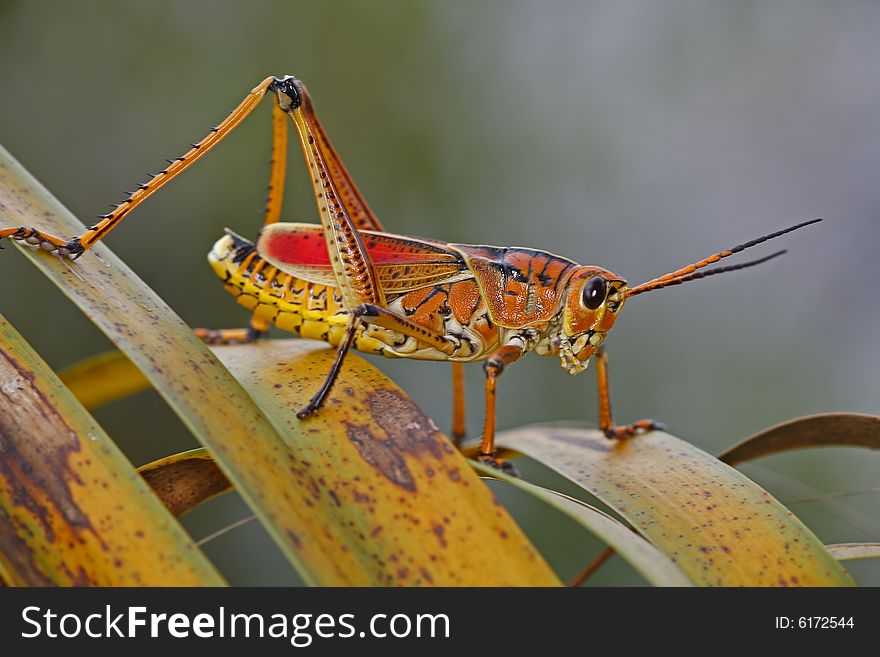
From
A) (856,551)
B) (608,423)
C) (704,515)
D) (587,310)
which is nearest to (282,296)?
(587,310)

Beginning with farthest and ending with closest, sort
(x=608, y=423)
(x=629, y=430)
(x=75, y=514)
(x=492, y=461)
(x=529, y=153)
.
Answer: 1. (x=529, y=153)
2. (x=608, y=423)
3. (x=629, y=430)
4. (x=492, y=461)
5. (x=75, y=514)

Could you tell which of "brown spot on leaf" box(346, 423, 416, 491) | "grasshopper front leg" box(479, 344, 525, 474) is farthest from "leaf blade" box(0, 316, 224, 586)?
"grasshopper front leg" box(479, 344, 525, 474)

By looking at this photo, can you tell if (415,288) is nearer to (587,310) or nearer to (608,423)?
(587,310)

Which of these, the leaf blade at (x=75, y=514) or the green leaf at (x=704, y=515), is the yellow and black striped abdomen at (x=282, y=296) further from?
the leaf blade at (x=75, y=514)

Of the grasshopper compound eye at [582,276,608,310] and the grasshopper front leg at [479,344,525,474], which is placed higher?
the grasshopper compound eye at [582,276,608,310]

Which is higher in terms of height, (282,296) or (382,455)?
(282,296)

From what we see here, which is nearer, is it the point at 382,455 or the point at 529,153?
the point at 382,455

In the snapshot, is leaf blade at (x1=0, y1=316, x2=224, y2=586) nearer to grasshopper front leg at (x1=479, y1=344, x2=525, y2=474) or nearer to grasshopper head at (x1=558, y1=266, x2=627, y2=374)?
grasshopper front leg at (x1=479, y1=344, x2=525, y2=474)

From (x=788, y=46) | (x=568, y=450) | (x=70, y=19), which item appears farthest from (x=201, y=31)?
(x=568, y=450)
